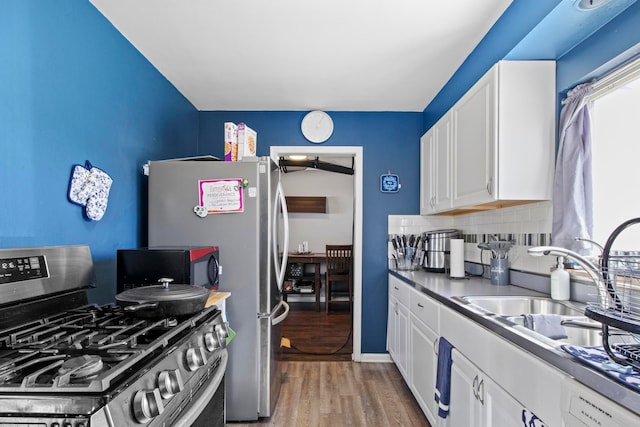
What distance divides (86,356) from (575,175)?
1971mm

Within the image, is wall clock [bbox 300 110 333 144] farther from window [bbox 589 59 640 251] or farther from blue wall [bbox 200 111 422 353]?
window [bbox 589 59 640 251]

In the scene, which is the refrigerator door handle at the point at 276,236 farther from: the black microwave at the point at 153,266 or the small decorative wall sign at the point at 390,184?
the small decorative wall sign at the point at 390,184

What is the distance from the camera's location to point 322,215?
6.34 metres

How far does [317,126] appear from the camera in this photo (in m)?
3.29

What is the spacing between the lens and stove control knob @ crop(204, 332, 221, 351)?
1220 mm

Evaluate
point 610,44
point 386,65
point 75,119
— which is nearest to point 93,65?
point 75,119

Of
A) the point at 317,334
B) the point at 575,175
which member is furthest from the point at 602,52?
the point at 317,334

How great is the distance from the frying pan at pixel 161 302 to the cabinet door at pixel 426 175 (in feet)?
7.19

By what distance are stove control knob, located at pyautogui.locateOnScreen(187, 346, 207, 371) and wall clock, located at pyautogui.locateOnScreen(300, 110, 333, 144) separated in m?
2.48

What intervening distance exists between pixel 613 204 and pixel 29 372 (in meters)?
2.18

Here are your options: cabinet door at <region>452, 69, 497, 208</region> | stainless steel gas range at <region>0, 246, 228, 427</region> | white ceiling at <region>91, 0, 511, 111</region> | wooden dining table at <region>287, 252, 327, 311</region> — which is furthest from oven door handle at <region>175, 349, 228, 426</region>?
wooden dining table at <region>287, 252, 327, 311</region>

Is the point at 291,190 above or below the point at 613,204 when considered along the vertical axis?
above

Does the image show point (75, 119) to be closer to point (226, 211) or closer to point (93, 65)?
point (93, 65)

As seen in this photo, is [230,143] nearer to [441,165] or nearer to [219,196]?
[219,196]
